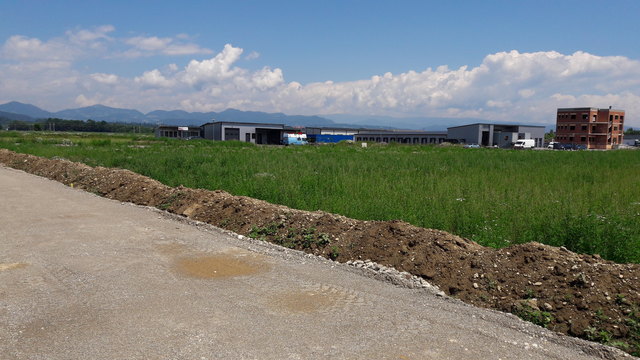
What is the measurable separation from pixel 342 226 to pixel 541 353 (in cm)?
475

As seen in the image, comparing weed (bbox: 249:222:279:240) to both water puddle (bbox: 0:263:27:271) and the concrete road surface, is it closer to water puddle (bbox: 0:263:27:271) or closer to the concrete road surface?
the concrete road surface

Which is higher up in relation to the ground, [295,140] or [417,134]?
[417,134]

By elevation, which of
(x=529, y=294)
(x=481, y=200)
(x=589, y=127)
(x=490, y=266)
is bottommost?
(x=529, y=294)

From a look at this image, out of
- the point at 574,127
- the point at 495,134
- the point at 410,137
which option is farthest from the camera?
the point at 410,137

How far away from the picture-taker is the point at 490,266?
6637 millimetres

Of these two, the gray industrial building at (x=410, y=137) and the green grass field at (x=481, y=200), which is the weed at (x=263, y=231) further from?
the gray industrial building at (x=410, y=137)

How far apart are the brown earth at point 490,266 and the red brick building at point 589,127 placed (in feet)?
361

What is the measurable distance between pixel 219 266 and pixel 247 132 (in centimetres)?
8687

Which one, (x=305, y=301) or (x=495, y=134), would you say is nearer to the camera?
(x=305, y=301)

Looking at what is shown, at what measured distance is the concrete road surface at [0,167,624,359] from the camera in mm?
A: 4652

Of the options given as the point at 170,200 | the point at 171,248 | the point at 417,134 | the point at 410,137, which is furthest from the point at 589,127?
the point at 171,248

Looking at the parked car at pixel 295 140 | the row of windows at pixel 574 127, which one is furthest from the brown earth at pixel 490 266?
the row of windows at pixel 574 127

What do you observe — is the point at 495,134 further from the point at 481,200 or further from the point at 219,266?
Answer: the point at 219,266

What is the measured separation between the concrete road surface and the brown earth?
1.29 feet
